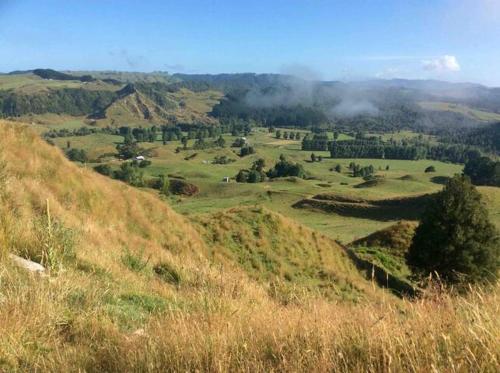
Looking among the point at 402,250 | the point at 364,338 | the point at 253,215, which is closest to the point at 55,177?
the point at 253,215

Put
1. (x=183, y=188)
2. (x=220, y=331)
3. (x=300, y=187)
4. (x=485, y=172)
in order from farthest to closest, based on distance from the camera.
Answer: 1. (x=485, y=172)
2. (x=183, y=188)
3. (x=300, y=187)
4. (x=220, y=331)

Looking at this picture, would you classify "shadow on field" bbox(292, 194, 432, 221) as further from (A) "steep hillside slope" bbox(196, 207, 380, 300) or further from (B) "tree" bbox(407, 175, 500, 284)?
(A) "steep hillside slope" bbox(196, 207, 380, 300)

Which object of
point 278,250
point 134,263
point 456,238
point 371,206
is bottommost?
point 371,206

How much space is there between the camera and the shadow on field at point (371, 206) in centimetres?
5941

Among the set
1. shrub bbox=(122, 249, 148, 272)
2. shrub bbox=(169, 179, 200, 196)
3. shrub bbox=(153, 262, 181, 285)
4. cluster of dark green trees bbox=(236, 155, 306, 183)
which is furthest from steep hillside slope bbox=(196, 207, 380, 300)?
cluster of dark green trees bbox=(236, 155, 306, 183)

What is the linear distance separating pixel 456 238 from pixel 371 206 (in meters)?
35.4

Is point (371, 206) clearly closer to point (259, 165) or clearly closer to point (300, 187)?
point (300, 187)

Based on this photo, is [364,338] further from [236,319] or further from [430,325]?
[236,319]

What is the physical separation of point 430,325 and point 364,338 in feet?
1.75

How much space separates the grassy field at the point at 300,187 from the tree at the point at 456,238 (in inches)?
497

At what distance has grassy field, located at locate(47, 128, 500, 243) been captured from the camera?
55.6 meters

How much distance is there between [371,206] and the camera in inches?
2450

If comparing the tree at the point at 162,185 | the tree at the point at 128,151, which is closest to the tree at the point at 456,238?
the tree at the point at 162,185

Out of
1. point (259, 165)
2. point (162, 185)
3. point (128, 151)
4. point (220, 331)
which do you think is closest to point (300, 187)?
point (162, 185)
